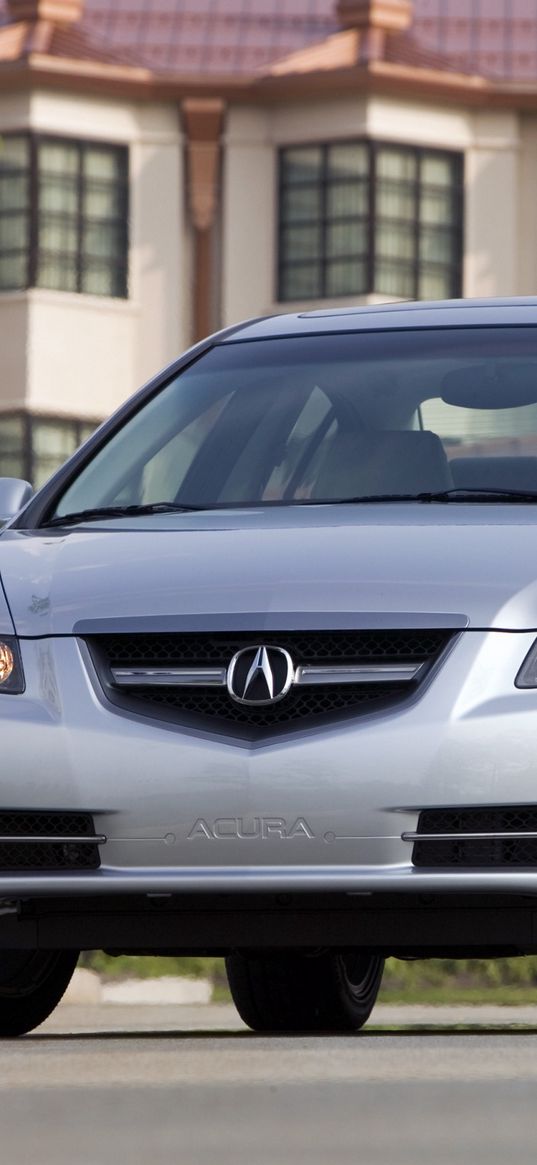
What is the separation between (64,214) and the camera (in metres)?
28.8

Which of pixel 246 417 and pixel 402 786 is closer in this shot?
pixel 402 786

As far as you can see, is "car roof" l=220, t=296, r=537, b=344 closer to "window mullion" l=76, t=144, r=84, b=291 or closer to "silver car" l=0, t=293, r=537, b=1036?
"silver car" l=0, t=293, r=537, b=1036

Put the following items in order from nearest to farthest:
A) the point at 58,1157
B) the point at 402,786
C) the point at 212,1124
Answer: the point at 58,1157 → the point at 212,1124 → the point at 402,786

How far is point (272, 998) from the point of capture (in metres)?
7.21

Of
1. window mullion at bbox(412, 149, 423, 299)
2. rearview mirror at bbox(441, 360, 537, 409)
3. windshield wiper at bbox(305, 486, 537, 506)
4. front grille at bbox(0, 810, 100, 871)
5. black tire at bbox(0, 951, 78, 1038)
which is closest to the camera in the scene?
front grille at bbox(0, 810, 100, 871)

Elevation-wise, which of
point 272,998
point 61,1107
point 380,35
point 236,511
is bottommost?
point 272,998

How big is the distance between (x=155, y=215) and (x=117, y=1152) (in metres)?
25.3

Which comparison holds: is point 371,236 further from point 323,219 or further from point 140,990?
point 140,990

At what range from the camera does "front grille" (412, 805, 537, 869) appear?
17.2ft

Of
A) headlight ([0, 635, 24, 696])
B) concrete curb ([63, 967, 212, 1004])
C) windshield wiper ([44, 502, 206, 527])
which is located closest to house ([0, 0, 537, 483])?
concrete curb ([63, 967, 212, 1004])

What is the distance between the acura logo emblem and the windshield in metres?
1.20

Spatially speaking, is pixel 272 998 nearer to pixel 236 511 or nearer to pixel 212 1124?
pixel 236 511

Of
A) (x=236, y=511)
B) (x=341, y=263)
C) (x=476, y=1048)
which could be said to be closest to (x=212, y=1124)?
(x=476, y=1048)

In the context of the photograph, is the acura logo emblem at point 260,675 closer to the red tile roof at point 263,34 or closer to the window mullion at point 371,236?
the window mullion at point 371,236
